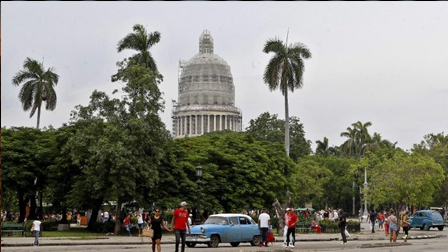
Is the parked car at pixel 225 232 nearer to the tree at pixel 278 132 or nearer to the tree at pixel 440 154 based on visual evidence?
the tree at pixel 440 154

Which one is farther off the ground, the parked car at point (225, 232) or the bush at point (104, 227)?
the bush at point (104, 227)

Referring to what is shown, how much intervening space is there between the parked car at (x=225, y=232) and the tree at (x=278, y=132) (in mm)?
81727

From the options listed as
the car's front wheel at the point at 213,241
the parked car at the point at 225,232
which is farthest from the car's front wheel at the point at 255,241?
the car's front wheel at the point at 213,241

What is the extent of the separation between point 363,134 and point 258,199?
76.0 m

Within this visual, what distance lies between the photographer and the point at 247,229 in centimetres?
3153

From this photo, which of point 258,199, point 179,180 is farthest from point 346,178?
point 179,180

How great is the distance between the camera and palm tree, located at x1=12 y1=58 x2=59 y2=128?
205 feet

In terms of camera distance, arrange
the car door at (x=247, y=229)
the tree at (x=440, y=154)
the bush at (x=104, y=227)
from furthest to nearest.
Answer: the tree at (x=440, y=154)
the bush at (x=104, y=227)
the car door at (x=247, y=229)

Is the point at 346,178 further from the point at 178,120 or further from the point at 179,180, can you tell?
the point at 178,120

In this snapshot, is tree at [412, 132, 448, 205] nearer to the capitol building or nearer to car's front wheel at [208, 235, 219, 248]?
car's front wheel at [208, 235, 219, 248]

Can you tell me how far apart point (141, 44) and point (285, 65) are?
10679 mm

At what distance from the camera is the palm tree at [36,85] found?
6234 centimetres

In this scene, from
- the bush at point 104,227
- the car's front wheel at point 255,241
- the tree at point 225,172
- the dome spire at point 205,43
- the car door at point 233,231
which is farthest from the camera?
the dome spire at point 205,43

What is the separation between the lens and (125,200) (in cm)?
4516
